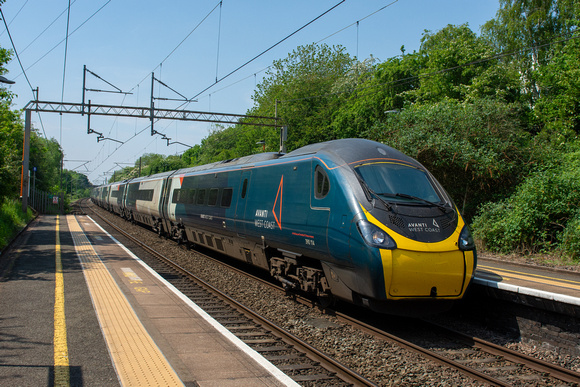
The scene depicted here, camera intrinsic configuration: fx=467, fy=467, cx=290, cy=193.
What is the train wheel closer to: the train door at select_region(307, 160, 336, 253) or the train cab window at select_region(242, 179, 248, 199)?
the train door at select_region(307, 160, 336, 253)

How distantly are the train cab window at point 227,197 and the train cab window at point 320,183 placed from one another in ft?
14.3

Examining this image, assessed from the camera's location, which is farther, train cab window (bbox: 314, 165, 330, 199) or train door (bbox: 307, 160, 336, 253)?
train cab window (bbox: 314, 165, 330, 199)

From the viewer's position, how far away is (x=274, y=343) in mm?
6938

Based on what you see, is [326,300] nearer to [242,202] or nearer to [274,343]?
[274,343]

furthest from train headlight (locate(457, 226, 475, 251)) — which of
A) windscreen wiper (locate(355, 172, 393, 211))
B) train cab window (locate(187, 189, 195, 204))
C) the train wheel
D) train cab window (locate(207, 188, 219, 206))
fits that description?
train cab window (locate(187, 189, 195, 204))

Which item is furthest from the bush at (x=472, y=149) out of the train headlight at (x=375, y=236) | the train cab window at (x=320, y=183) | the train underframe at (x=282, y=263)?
the train headlight at (x=375, y=236)

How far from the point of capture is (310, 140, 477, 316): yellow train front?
21.7 feet

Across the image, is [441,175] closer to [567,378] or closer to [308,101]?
[567,378]

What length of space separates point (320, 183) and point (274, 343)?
2806 mm

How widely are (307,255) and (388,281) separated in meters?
2.10

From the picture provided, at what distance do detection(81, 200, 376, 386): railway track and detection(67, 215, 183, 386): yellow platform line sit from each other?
1426 mm

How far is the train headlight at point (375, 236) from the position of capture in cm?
657

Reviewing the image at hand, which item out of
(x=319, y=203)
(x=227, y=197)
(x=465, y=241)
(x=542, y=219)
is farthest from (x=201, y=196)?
(x=542, y=219)

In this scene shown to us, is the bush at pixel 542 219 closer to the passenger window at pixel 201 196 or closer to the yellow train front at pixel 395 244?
the yellow train front at pixel 395 244
